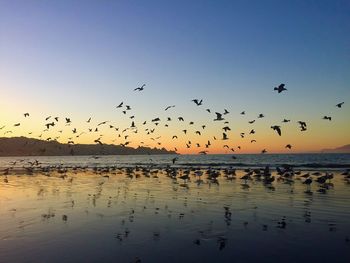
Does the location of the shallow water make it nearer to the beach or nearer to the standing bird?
the beach

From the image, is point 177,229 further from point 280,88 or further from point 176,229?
point 280,88

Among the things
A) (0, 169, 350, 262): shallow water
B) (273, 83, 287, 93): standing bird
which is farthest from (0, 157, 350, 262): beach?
(273, 83, 287, 93): standing bird

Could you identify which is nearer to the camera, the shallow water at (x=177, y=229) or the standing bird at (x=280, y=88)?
the shallow water at (x=177, y=229)

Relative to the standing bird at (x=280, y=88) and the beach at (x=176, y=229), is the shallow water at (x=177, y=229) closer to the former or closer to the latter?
the beach at (x=176, y=229)

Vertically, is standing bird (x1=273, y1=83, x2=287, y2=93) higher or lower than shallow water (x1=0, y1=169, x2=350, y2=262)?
higher

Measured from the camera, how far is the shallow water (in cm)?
1480

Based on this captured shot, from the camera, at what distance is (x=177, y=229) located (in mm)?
18984

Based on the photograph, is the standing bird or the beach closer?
the beach

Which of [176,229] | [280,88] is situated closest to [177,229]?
[176,229]

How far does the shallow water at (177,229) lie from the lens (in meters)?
14.8

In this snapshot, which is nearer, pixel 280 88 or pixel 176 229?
pixel 176 229

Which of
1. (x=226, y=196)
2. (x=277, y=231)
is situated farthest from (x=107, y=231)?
(x=226, y=196)

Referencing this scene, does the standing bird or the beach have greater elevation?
the standing bird

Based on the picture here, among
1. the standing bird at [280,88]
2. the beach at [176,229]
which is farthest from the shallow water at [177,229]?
the standing bird at [280,88]
